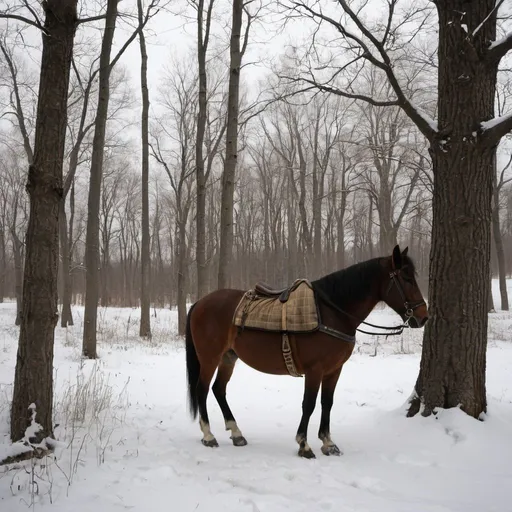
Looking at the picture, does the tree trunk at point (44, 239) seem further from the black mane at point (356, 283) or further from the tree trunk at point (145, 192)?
the tree trunk at point (145, 192)

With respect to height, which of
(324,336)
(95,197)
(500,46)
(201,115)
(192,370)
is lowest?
(192,370)

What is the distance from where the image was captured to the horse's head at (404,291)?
3.62 m

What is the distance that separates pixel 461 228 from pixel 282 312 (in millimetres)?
2183

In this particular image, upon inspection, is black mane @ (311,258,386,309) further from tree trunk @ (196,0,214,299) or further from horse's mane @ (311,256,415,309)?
tree trunk @ (196,0,214,299)

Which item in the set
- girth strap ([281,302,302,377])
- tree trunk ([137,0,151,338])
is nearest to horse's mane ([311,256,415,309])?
girth strap ([281,302,302,377])

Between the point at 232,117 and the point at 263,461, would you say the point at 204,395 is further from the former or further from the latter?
the point at 232,117

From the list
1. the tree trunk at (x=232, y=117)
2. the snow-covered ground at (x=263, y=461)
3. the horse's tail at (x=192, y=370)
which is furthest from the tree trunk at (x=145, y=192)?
the horse's tail at (x=192, y=370)

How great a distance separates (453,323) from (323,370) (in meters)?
1.57

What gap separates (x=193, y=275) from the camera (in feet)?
112

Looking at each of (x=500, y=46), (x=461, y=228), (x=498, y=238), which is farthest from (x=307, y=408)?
(x=498, y=238)

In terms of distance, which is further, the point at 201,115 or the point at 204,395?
the point at 201,115

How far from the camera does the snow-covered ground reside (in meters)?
2.71

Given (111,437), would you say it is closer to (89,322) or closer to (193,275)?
(89,322)

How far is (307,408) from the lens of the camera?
3.69m
